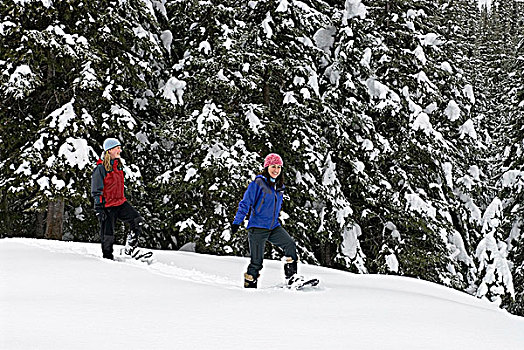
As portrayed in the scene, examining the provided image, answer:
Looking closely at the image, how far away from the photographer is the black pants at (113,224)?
8.13 meters

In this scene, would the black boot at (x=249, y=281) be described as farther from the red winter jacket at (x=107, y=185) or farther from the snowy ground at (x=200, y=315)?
the red winter jacket at (x=107, y=185)

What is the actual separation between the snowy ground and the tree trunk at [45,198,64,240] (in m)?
5.23

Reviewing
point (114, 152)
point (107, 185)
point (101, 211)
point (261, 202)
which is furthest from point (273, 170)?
point (101, 211)

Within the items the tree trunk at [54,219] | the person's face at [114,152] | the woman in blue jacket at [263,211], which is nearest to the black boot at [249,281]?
the woman in blue jacket at [263,211]

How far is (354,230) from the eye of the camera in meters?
14.6

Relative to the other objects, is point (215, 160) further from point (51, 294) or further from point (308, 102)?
point (51, 294)

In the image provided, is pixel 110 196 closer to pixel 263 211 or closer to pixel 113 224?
pixel 113 224

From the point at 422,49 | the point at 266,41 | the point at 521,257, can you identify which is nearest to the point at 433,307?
the point at 266,41

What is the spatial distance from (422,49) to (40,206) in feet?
38.3

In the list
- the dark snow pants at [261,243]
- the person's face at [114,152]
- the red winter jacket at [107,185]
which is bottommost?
the dark snow pants at [261,243]

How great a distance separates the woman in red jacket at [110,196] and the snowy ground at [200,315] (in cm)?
73

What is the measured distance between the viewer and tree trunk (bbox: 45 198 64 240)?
12.5 meters

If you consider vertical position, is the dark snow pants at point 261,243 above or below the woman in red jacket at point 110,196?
below

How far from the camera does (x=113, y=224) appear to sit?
820 centimetres
